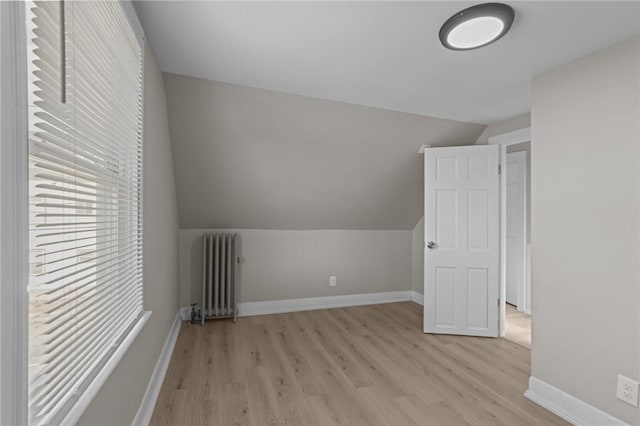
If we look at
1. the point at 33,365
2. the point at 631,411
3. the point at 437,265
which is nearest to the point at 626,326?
the point at 631,411

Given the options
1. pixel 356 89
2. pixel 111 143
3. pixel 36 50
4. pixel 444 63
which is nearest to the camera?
pixel 36 50

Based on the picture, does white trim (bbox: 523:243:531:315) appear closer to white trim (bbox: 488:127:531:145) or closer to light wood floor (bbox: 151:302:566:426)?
light wood floor (bbox: 151:302:566:426)

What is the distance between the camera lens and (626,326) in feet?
6.10

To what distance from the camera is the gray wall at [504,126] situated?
3.26 meters

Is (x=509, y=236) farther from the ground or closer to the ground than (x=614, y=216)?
closer to the ground

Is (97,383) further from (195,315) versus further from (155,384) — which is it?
(195,315)

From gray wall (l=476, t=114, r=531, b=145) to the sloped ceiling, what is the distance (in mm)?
82

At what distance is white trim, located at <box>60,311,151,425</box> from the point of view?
0.96m

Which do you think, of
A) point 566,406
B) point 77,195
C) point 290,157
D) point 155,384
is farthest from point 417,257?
point 77,195

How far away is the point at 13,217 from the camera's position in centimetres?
73

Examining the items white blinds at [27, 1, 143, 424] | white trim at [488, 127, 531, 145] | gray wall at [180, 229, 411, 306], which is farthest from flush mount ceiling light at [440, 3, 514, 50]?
gray wall at [180, 229, 411, 306]

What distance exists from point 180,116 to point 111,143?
1.51 metres

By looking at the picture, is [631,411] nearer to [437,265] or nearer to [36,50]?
[437,265]

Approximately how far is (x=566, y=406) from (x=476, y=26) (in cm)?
244
